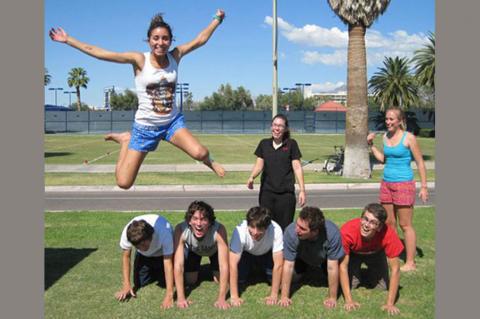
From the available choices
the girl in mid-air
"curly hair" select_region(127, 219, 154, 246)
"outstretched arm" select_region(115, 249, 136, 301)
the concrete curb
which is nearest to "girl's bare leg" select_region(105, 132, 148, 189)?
the girl in mid-air

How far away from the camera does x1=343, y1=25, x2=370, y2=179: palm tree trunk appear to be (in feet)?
54.4

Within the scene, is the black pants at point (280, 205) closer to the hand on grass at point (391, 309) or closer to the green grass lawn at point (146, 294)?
the green grass lawn at point (146, 294)

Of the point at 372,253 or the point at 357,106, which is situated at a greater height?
the point at 357,106

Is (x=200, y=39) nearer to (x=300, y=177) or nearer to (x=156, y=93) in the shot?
(x=156, y=93)

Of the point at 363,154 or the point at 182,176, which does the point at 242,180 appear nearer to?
the point at 182,176

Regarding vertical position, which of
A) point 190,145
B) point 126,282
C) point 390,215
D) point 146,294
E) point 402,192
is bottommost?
point 146,294

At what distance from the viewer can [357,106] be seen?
16750 mm

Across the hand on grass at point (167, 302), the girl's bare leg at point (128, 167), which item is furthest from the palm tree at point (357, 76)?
the hand on grass at point (167, 302)

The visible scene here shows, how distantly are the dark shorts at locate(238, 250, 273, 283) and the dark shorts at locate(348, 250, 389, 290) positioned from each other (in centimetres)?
95

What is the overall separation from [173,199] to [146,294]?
24.0 ft

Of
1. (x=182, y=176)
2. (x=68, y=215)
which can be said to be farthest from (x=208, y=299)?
(x=182, y=176)

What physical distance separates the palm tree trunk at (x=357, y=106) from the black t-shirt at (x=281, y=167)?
1097 cm

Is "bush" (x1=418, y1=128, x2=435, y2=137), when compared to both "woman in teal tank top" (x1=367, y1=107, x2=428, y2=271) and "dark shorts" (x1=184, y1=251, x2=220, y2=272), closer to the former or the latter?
"woman in teal tank top" (x1=367, y1=107, x2=428, y2=271)

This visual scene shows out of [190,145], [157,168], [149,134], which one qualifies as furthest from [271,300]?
[157,168]
